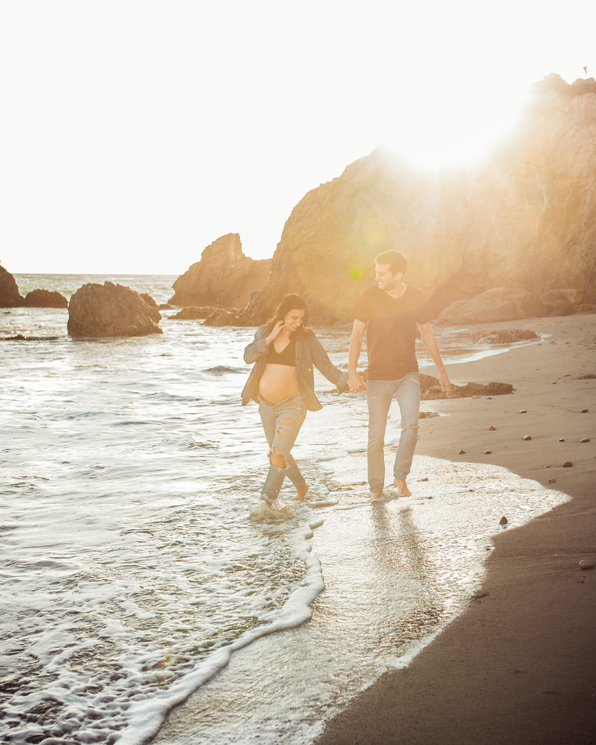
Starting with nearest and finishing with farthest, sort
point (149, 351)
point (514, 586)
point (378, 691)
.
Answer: point (378, 691) < point (514, 586) < point (149, 351)

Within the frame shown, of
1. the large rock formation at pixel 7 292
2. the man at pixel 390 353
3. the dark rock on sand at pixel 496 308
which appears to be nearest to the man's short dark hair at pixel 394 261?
the man at pixel 390 353

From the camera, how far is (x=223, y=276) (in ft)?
217

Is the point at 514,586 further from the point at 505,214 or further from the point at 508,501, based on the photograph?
the point at 505,214

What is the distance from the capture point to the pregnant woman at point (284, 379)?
193 inches

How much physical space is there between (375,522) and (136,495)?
7.28 feet

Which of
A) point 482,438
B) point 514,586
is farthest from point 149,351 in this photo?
point 514,586

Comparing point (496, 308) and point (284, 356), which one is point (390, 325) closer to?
point (284, 356)

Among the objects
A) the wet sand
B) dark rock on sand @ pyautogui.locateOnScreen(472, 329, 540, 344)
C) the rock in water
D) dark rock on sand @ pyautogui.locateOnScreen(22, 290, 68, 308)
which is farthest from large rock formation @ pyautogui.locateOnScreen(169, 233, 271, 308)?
the wet sand

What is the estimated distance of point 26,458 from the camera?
6.93 meters

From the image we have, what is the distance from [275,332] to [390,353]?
993mm

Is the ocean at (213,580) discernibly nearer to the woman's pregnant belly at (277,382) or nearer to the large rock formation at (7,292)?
the woman's pregnant belly at (277,382)

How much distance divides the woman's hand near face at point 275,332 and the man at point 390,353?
0.61 metres

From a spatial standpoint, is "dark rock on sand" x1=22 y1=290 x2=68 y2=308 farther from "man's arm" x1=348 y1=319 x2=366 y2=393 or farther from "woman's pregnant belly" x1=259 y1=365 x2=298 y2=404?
"man's arm" x1=348 y1=319 x2=366 y2=393

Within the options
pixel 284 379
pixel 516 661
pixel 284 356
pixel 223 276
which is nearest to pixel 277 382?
pixel 284 379
